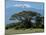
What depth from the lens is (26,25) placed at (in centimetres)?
168

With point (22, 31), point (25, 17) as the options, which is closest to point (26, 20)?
point (25, 17)

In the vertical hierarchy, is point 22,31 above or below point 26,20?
below

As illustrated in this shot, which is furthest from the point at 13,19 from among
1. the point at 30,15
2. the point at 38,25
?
the point at 38,25

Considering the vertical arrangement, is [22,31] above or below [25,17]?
below

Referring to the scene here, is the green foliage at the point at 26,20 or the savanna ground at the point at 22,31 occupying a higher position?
the green foliage at the point at 26,20

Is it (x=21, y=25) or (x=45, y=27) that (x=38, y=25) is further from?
(x=21, y=25)

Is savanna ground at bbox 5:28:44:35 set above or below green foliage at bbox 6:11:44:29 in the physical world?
below

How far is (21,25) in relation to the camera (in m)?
1.67

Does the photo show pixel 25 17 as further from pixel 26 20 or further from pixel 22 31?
pixel 22 31

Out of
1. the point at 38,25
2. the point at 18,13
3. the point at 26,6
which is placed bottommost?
the point at 38,25

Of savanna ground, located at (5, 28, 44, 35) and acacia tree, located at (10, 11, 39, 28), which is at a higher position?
acacia tree, located at (10, 11, 39, 28)

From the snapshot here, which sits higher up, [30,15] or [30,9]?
[30,9]

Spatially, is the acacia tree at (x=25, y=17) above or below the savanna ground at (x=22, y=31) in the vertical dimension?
above

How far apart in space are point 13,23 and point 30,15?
33cm
